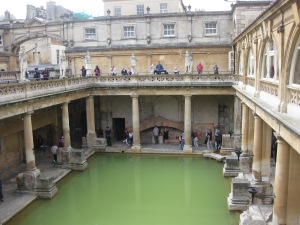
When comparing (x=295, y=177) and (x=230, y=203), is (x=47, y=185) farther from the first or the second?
(x=295, y=177)

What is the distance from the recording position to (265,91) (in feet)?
42.9

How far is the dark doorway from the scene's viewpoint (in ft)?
98.6

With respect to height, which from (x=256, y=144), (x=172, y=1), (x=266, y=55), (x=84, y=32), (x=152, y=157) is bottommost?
(x=152, y=157)

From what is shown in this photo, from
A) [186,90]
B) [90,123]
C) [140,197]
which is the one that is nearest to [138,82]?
[186,90]

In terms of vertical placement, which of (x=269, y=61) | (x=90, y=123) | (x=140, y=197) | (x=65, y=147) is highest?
(x=269, y=61)

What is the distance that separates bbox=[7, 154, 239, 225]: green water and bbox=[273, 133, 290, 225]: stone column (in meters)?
3.69

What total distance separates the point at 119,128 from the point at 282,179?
70.1ft

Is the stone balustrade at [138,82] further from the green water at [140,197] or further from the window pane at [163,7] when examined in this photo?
the window pane at [163,7]

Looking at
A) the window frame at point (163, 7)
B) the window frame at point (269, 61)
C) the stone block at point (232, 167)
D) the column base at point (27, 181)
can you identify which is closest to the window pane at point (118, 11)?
the window frame at point (163, 7)

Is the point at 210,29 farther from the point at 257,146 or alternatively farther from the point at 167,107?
the point at 257,146

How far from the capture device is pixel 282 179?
10312 millimetres

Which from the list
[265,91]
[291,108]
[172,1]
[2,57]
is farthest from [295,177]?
[2,57]

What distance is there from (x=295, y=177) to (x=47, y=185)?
1203 centimetres

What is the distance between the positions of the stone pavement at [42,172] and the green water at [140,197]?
1.33ft
